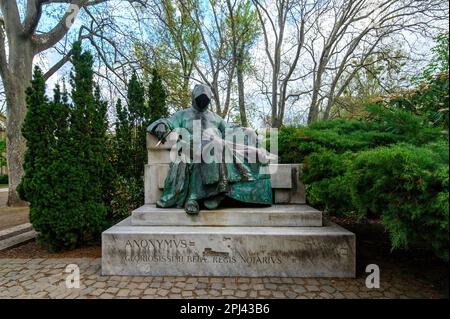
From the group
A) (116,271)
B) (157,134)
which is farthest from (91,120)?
(116,271)

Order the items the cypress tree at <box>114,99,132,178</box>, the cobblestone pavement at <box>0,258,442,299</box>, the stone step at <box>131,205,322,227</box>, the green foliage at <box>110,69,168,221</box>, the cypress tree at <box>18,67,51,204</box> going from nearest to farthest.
→ the cobblestone pavement at <box>0,258,442,299</box> < the stone step at <box>131,205,322,227</box> < the cypress tree at <box>18,67,51,204</box> < the green foliage at <box>110,69,168,221</box> < the cypress tree at <box>114,99,132,178</box>

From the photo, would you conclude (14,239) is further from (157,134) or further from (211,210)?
(211,210)

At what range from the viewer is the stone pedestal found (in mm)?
2781

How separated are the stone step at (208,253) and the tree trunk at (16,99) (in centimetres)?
721

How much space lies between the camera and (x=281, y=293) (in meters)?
2.47

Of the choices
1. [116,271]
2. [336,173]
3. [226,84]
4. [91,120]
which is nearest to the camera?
[116,271]

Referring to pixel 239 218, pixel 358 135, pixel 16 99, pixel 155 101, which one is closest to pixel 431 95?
pixel 358 135

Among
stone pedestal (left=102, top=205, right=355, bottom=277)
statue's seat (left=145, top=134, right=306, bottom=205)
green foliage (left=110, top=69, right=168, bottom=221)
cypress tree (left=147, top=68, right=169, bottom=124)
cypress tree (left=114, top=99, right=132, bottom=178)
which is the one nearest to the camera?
stone pedestal (left=102, top=205, right=355, bottom=277)

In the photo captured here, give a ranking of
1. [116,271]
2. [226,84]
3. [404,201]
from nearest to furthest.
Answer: [404,201]
[116,271]
[226,84]

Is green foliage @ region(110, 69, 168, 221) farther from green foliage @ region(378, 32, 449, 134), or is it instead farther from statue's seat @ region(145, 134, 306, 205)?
green foliage @ region(378, 32, 449, 134)

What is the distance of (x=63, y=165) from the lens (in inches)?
143

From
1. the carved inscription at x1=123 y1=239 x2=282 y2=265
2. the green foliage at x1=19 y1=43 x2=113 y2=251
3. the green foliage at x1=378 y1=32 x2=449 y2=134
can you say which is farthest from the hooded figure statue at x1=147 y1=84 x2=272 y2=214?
the green foliage at x1=378 y1=32 x2=449 y2=134

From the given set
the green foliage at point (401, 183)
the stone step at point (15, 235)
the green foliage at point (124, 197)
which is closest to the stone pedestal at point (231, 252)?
the green foliage at point (401, 183)

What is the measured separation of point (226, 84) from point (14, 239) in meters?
11.0
